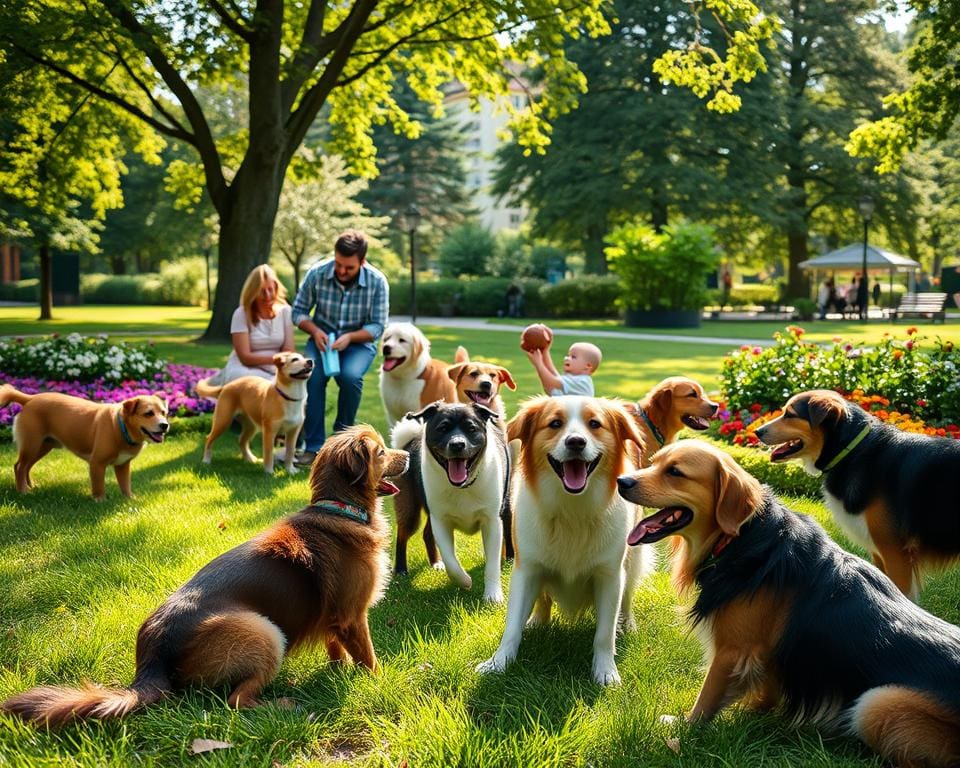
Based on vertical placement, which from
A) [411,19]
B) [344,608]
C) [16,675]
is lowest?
[16,675]

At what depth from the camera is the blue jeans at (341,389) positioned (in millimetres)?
8812

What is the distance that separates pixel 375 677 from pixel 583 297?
106ft

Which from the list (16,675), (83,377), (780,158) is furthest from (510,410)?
(780,158)

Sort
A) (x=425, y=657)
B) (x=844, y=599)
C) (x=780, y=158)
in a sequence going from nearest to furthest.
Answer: (x=844, y=599) → (x=425, y=657) → (x=780, y=158)

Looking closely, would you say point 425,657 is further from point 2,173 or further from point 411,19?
point 2,173

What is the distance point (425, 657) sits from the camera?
4008mm

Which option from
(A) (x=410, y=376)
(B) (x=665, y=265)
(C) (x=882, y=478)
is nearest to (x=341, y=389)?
(A) (x=410, y=376)

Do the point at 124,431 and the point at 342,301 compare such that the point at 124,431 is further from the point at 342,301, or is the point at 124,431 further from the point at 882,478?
the point at 882,478

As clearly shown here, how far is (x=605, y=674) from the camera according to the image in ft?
12.7

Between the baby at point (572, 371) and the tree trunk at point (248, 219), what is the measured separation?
478 inches

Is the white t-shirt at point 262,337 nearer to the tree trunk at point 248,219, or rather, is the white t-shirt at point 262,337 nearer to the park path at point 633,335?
the tree trunk at point 248,219

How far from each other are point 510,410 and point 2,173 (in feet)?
53.3

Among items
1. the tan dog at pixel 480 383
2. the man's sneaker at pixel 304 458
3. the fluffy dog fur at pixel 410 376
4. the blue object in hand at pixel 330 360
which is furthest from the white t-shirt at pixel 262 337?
the tan dog at pixel 480 383

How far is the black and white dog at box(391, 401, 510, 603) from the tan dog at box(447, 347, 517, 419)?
0.93 m
